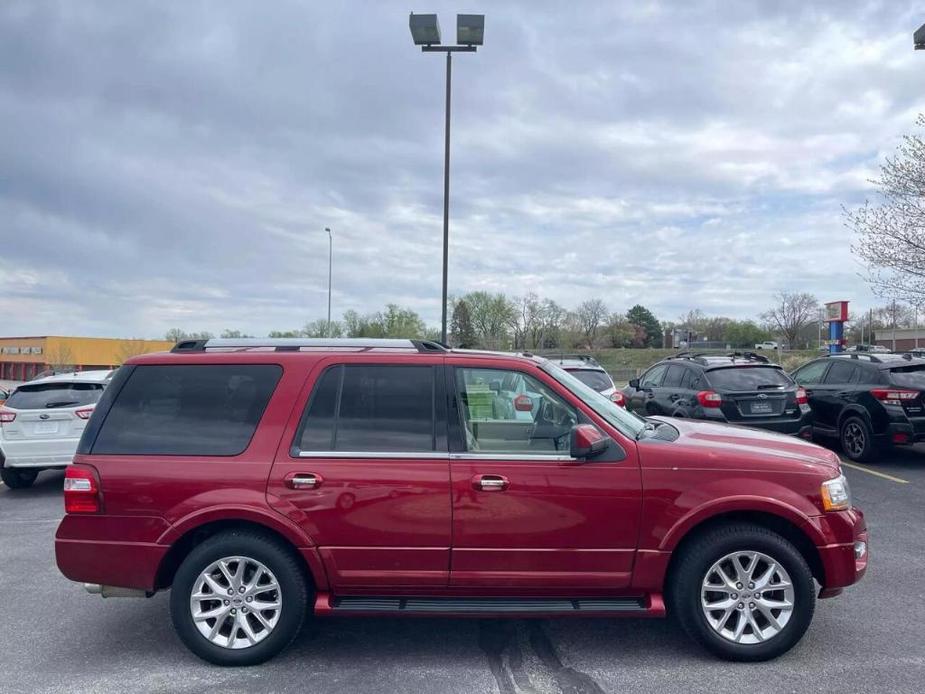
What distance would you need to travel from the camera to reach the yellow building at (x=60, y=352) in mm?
69812


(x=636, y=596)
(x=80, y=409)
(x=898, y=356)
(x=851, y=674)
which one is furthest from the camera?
(x=898, y=356)

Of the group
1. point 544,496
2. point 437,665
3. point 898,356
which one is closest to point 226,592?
point 437,665

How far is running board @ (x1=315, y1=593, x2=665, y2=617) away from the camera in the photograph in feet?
13.3

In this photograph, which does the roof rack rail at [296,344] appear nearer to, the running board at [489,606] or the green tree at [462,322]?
the running board at [489,606]

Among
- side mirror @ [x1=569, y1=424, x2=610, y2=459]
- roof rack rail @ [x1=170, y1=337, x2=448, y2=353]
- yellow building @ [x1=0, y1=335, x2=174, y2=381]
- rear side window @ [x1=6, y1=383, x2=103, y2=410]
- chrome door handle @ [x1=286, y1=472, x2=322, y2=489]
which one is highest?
roof rack rail @ [x1=170, y1=337, x2=448, y2=353]

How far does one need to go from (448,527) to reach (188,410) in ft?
5.82

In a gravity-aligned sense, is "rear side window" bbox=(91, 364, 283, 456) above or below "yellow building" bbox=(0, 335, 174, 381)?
above

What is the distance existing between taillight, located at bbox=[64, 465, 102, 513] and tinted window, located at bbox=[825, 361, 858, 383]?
10705mm

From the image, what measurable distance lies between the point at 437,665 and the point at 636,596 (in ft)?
4.12

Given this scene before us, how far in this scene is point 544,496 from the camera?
13.5 ft

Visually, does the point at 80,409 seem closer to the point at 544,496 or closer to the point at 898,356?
the point at 544,496

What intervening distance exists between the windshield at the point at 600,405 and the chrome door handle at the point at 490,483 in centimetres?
72

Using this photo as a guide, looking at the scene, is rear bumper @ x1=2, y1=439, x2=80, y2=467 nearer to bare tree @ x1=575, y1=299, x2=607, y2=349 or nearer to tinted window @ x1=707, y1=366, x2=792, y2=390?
tinted window @ x1=707, y1=366, x2=792, y2=390

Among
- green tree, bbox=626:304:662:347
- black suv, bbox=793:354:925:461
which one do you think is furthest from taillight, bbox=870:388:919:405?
green tree, bbox=626:304:662:347
